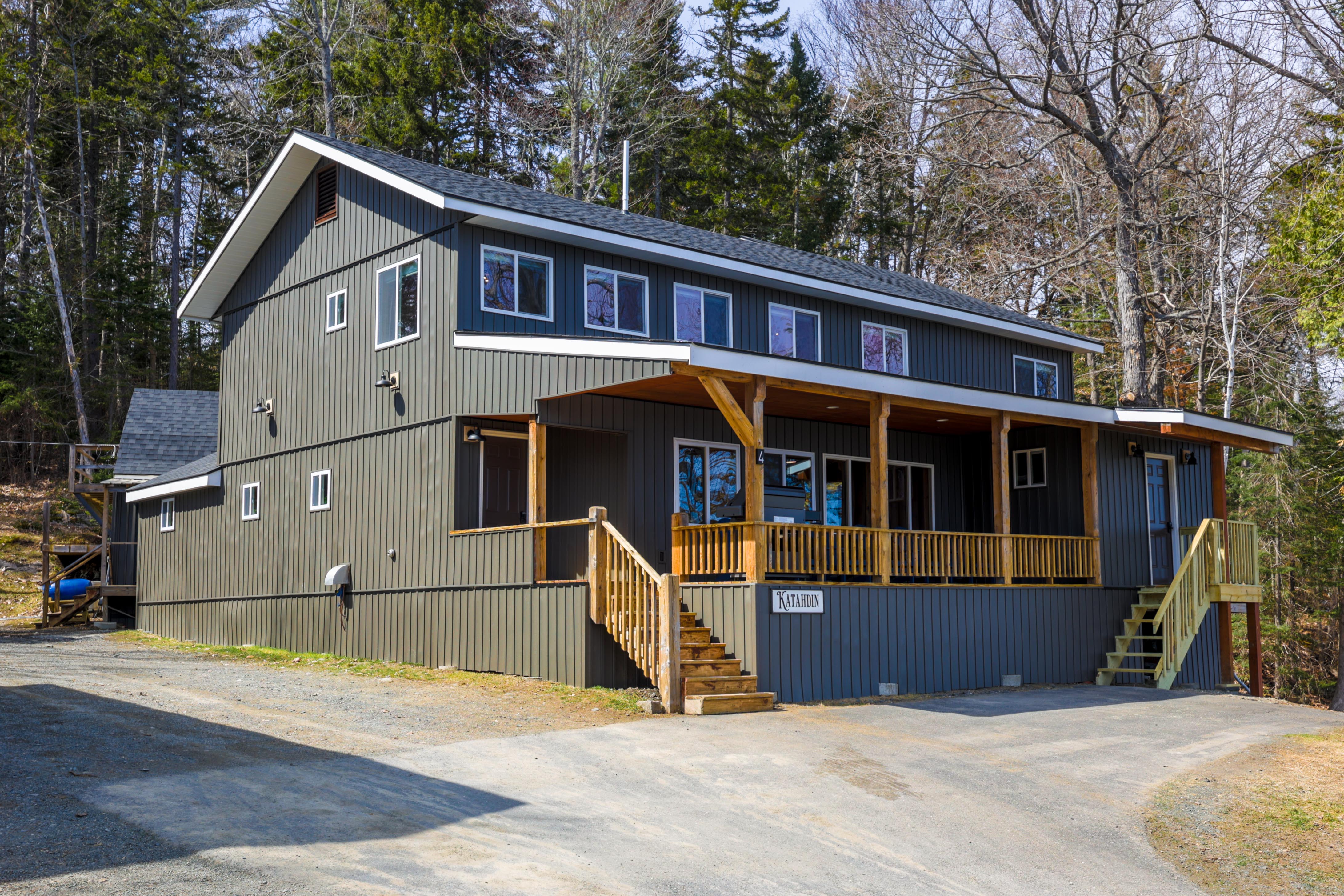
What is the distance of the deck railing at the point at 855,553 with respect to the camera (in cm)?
1335

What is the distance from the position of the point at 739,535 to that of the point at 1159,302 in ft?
78.3

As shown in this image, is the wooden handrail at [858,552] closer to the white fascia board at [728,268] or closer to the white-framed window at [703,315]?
the white-framed window at [703,315]

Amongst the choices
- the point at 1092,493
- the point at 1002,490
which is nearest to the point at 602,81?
the point at 1092,493

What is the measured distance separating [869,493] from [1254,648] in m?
7.59

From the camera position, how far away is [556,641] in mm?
13867

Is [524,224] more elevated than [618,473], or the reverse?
[524,224]

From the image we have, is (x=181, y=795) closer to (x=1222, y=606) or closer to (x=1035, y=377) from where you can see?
(x=1222, y=606)

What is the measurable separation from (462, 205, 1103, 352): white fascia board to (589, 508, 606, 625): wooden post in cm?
476

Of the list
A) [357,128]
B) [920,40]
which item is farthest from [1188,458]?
[357,128]

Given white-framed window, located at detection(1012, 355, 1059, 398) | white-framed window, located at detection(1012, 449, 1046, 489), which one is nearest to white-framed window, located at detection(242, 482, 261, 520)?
white-framed window, located at detection(1012, 449, 1046, 489)

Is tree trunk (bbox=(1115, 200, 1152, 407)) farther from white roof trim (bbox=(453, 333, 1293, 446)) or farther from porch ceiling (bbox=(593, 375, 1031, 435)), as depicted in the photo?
porch ceiling (bbox=(593, 375, 1031, 435))

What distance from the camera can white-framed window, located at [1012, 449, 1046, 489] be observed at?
754 inches

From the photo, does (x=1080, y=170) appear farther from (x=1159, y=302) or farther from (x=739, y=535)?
(x=739, y=535)

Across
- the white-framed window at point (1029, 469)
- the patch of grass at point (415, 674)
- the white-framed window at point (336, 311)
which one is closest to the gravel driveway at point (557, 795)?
the patch of grass at point (415, 674)
